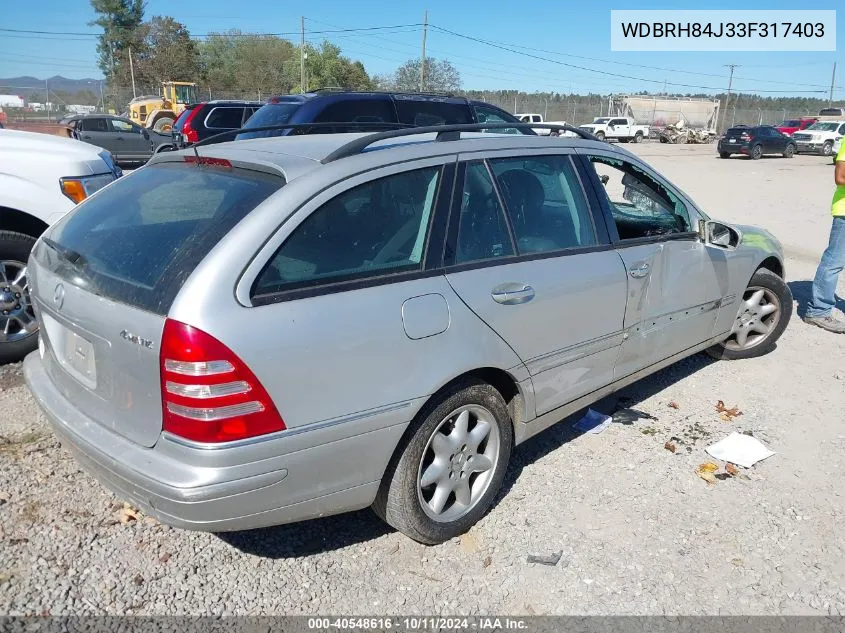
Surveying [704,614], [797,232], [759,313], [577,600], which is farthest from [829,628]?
[797,232]

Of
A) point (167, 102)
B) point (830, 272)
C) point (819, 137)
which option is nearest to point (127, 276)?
point (830, 272)

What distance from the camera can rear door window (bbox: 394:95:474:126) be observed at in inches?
365

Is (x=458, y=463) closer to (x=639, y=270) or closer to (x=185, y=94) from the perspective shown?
(x=639, y=270)

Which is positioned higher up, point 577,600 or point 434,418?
point 434,418

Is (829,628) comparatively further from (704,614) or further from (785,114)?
(785,114)

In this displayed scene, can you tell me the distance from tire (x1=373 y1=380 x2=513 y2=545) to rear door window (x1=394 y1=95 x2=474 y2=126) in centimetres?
696

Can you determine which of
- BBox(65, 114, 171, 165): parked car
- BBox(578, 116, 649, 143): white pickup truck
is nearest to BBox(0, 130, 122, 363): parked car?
BBox(65, 114, 171, 165): parked car

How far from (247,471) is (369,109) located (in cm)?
761

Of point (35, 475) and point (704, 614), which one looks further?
point (35, 475)

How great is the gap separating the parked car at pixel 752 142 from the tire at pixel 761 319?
30.3 meters

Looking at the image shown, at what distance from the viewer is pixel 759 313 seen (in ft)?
16.8

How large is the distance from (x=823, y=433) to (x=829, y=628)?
6.07ft

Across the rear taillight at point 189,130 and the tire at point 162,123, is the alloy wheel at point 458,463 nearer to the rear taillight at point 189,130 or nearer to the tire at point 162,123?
the rear taillight at point 189,130

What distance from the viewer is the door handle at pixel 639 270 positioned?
3.63 metres
